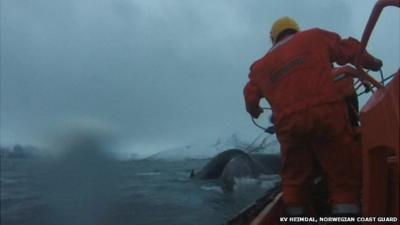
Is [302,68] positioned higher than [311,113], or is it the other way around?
[302,68]

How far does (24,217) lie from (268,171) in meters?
13.2

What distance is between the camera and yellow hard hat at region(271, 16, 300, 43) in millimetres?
4070

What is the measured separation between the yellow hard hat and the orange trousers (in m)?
0.91

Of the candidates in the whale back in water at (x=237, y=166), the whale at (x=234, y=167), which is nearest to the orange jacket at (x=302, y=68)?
the whale at (x=234, y=167)

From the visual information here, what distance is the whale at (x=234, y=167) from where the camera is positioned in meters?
22.3

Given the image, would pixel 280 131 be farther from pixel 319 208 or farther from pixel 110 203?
pixel 110 203

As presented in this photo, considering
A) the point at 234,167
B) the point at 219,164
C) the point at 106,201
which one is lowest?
the point at 106,201

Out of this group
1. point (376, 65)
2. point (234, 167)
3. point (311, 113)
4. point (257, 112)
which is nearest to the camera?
point (311, 113)

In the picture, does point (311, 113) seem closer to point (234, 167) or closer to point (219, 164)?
point (234, 167)

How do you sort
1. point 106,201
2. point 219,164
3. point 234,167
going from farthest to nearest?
point 219,164 → point 234,167 → point 106,201

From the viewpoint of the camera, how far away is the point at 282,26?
4.08 metres

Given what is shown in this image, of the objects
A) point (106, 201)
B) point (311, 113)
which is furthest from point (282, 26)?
point (106, 201)

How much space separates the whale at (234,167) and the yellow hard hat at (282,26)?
16.3m

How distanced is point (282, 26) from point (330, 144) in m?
1.12
